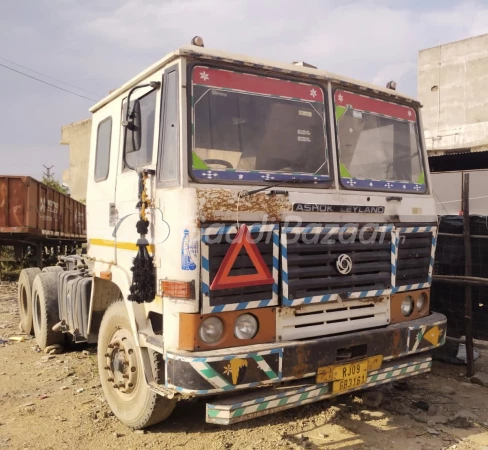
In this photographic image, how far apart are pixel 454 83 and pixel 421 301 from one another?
27.4 m

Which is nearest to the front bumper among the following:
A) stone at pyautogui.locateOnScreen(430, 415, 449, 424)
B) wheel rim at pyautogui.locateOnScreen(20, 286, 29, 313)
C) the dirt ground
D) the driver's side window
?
the dirt ground

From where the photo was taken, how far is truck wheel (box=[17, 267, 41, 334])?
24.1 ft

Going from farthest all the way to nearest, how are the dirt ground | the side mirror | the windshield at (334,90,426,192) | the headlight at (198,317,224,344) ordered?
the windshield at (334,90,426,192)
the dirt ground
the side mirror
the headlight at (198,317,224,344)

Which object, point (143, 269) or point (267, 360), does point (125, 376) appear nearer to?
point (143, 269)

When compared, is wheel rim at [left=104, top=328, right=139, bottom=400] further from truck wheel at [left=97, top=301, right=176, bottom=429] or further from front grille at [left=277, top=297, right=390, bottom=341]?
front grille at [left=277, top=297, right=390, bottom=341]

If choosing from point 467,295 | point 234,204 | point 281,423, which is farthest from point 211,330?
point 467,295

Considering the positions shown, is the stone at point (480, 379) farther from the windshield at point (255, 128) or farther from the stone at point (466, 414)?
the windshield at point (255, 128)

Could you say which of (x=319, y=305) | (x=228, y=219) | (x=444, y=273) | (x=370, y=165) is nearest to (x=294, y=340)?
(x=319, y=305)

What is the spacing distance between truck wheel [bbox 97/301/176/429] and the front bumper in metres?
0.48

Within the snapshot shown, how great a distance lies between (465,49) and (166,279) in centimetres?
2926

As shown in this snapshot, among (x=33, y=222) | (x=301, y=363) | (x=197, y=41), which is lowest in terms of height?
(x=301, y=363)

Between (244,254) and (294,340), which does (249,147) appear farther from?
(294,340)

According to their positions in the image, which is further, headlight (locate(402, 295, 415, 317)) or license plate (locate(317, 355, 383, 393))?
headlight (locate(402, 295, 415, 317))

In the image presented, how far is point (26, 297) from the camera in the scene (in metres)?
7.54
